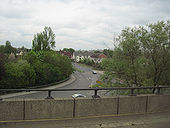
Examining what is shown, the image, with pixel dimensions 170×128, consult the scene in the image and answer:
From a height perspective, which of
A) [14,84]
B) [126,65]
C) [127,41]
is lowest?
[14,84]

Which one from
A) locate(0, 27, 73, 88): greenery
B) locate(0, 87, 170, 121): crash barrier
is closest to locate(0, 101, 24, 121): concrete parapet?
locate(0, 87, 170, 121): crash barrier

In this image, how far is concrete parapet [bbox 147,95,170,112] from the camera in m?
6.02

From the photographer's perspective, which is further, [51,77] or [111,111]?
[51,77]

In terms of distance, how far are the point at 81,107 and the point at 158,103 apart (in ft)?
10.2

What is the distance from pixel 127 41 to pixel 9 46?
264ft

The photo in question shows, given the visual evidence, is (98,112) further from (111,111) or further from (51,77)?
(51,77)

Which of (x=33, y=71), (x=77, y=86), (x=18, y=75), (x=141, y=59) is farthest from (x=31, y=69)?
(x=141, y=59)

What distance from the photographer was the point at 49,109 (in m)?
4.89

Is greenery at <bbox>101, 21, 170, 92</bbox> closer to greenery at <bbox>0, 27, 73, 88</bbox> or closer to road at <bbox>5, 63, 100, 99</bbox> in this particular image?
road at <bbox>5, 63, 100, 99</bbox>

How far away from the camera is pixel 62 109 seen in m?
4.99

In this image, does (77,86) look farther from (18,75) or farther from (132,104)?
(132,104)

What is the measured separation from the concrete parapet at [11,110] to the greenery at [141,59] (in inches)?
296

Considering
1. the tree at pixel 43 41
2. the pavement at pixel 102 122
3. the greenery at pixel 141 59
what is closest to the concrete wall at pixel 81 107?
the pavement at pixel 102 122

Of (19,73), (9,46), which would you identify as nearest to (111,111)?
(19,73)
